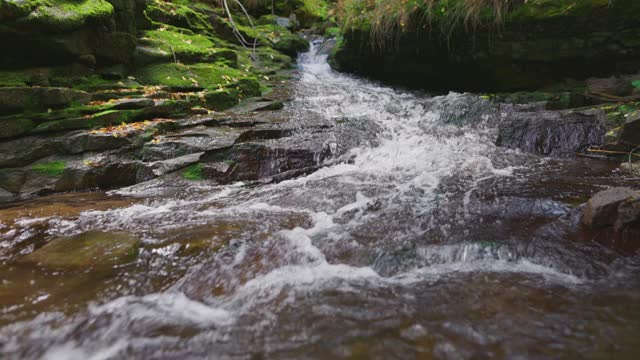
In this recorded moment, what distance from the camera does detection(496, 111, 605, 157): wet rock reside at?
595 cm

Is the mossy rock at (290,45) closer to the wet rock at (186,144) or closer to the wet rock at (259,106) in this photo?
the wet rock at (259,106)

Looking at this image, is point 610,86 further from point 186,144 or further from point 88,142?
point 88,142

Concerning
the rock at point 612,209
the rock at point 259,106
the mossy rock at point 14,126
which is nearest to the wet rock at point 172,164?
the mossy rock at point 14,126

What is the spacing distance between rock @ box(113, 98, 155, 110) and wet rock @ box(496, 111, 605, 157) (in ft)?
21.0

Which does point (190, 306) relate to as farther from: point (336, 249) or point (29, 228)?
point (29, 228)

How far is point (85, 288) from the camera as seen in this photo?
2.83 m

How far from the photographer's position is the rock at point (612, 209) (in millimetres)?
3184

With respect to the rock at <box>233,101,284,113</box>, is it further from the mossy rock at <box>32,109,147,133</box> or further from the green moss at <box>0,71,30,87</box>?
the green moss at <box>0,71,30,87</box>

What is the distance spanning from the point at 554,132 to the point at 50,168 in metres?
8.00

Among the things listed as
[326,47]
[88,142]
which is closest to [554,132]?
[88,142]

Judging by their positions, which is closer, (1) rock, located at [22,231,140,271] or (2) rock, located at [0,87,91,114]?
(1) rock, located at [22,231,140,271]

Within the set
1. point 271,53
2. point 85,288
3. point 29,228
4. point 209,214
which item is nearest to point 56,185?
point 29,228

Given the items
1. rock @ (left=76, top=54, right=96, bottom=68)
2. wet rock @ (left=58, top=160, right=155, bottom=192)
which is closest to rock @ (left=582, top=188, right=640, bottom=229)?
wet rock @ (left=58, top=160, right=155, bottom=192)

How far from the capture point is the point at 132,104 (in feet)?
22.5
